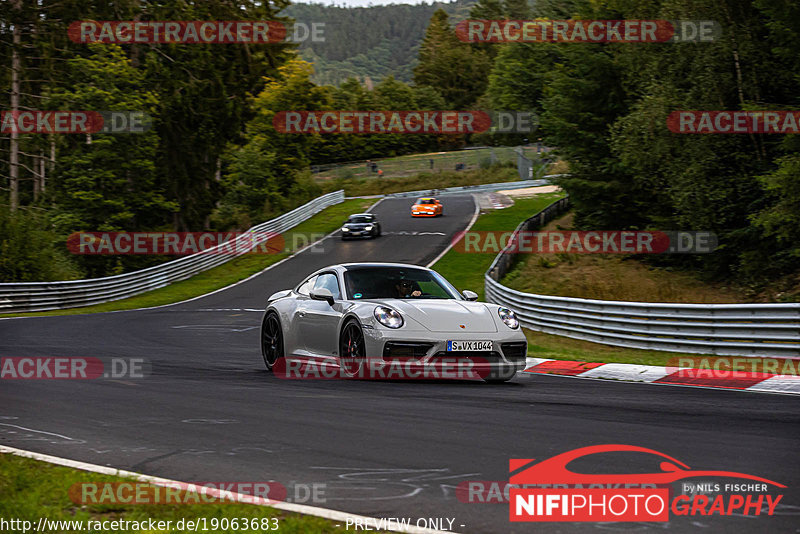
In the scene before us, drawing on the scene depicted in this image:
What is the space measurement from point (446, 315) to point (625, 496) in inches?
211

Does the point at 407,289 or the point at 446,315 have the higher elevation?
the point at 407,289

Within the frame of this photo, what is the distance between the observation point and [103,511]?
4.72 m

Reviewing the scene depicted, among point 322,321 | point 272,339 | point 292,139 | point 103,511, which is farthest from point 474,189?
point 103,511

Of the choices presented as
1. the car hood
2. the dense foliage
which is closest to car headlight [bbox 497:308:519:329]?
the car hood

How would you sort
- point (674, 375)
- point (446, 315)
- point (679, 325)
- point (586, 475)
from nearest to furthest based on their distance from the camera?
point (586, 475) < point (446, 315) < point (674, 375) < point (679, 325)

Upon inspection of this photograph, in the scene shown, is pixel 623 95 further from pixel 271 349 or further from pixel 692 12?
pixel 271 349

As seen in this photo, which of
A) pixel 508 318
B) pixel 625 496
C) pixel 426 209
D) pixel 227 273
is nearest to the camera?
pixel 625 496

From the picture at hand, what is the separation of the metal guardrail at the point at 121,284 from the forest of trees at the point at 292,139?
187 cm

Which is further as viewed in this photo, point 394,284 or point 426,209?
point 426,209

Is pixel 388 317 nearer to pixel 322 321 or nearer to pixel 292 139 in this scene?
pixel 322 321

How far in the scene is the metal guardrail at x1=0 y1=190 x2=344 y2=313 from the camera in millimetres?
29817

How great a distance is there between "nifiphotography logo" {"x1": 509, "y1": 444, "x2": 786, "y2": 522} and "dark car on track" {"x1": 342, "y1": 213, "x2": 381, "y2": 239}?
44.2m

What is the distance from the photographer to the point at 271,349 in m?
12.1

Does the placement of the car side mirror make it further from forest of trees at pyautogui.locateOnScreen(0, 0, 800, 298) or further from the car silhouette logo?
forest of trees at pyautogui.locateOnScreen(0, 0, 800, 298)
